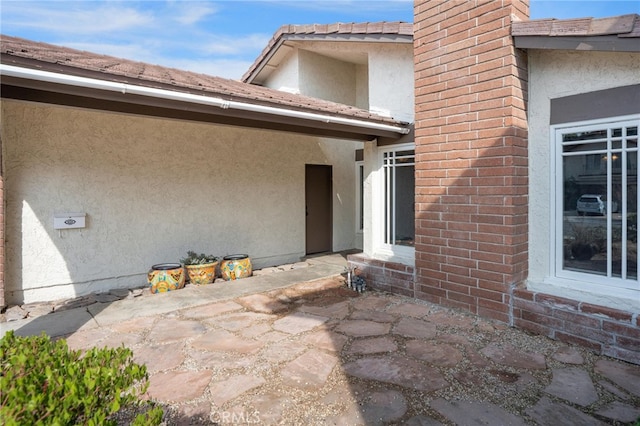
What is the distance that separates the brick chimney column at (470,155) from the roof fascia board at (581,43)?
242 millimetres

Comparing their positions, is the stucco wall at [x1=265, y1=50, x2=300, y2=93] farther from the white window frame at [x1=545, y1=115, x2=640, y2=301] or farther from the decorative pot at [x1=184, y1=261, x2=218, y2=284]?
the white window frame at [x1=545, y1=115, x2=640, y2=301]

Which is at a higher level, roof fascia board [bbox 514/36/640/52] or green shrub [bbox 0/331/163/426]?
roof fascia board [bbox 514/36/640/52]

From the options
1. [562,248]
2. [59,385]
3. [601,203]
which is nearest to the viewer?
[59,385]

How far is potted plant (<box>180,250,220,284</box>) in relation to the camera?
27.0 ft

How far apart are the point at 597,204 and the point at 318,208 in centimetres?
796

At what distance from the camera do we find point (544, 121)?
18.2 feet

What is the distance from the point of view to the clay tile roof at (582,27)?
425cm

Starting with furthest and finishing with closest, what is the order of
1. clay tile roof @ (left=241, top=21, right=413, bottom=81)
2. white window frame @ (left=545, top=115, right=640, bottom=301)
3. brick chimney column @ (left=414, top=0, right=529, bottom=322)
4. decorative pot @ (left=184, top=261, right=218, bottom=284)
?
decorative pot @ (left=184, top=261, right=218, bottom=284), clay tile roof @ (left=241, top=21, right=413, bottom=81), brick chimney column @ (left=414, top=0, right=529, bottom=322), white window frame @ (left=545, top=115, right=640, bottom=301)

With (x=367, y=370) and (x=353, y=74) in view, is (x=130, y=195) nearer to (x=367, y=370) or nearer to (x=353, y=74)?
(x=367, y=370)

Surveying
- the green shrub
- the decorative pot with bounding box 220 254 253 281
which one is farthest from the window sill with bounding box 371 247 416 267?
the green shrub

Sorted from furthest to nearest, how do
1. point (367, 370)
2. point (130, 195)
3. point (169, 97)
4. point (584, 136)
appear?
1. point (130, 195)
2. point (169, 97)
3. point (584, 136)
4. point (367, 370)

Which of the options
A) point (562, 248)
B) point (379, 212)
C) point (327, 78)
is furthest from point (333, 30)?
point (562, 248)

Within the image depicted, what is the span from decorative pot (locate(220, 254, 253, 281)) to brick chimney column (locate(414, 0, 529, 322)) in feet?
13.7

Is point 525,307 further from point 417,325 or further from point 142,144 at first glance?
point 142,144
